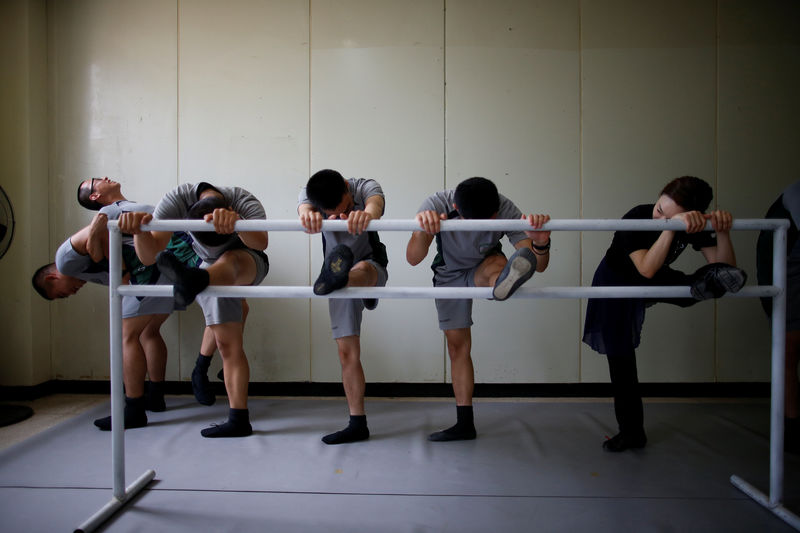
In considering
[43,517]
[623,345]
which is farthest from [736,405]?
[43,517]

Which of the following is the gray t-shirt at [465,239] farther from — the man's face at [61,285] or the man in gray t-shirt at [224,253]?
the man's face at [61,285]

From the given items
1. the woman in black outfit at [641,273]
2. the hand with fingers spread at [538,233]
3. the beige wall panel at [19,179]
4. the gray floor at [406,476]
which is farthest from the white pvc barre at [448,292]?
the beige wall panel at [19,179]

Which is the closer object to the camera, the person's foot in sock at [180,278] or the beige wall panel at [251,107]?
the person's foot in sock at [180,278]

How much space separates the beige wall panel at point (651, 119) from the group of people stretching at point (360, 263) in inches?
35.7

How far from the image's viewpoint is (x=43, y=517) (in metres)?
1.43

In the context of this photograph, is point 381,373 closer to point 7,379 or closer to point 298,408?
point 298,408

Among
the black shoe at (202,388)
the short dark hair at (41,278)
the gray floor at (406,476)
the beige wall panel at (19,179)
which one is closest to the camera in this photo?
the gray floor at (406,476)

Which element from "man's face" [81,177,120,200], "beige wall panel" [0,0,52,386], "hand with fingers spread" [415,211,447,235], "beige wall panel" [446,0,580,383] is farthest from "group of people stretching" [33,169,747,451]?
"beige wall panel" [446,0,580,383]

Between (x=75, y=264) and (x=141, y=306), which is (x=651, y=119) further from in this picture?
(x=75, y=264)

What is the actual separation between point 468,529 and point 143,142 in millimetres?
2841

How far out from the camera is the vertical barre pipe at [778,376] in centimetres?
146

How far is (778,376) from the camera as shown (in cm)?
147

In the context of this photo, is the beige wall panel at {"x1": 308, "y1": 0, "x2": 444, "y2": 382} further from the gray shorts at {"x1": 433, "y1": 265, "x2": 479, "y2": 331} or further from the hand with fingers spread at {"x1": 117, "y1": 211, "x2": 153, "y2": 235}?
the hand with fingers spread at {"x1": 117, "y1": 211, "x2": 153, "y2": 235}

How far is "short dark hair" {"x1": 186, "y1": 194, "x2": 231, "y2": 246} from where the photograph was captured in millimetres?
1771
